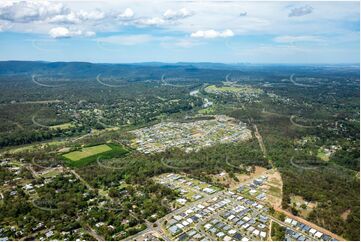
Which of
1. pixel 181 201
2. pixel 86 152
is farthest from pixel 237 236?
pixel 86 152

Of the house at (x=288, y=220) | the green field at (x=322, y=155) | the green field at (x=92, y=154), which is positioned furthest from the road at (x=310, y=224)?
the green field at (x=92, y=154)

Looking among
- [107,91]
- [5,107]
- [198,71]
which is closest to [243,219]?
[5,107]

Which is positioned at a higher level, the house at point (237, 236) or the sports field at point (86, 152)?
the sports field at point (86, 152)

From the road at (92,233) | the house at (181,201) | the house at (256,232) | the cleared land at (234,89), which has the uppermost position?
the cleared land at (234,89)

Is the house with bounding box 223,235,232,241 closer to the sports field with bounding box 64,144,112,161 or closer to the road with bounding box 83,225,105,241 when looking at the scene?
the road with bounding box 83,225,105,241

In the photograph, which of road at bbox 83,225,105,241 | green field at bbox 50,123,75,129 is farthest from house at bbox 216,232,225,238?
green field at bbox 50,123,75,129

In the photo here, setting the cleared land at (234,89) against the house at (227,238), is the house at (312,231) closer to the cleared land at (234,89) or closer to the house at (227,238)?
the house at (227,238)

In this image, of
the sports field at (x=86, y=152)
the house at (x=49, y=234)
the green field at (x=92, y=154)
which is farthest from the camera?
the sports field at (x=86, y=152)
